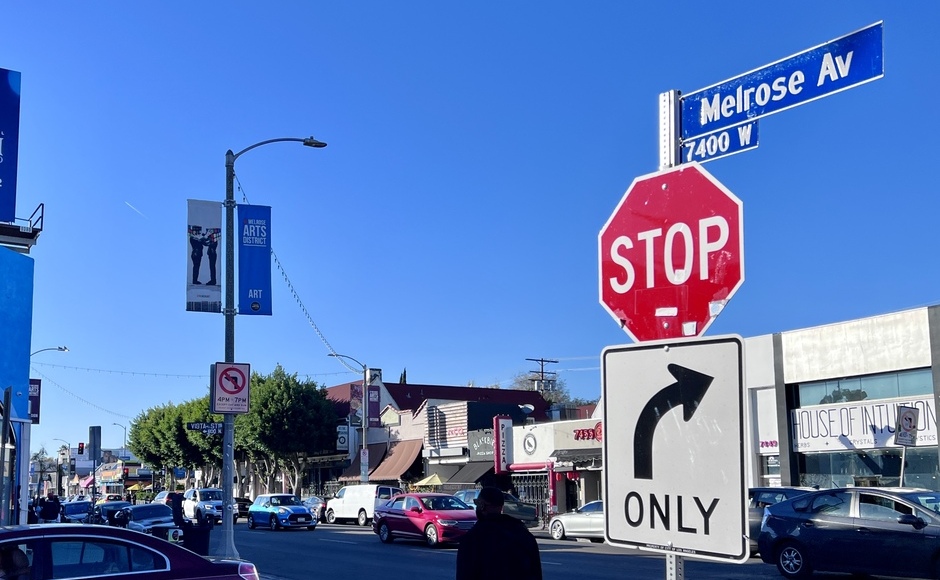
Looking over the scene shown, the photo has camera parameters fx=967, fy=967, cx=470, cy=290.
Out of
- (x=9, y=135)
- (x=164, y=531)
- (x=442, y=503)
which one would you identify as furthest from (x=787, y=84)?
(x=9, y=135)

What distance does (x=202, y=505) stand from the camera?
1708 inches

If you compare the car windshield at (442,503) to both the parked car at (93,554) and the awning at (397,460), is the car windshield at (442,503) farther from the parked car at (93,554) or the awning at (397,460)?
the awning at (397,460)

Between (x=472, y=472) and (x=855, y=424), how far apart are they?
2034 cm

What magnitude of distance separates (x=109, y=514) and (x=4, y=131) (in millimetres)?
13210

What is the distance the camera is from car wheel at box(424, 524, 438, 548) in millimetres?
27241

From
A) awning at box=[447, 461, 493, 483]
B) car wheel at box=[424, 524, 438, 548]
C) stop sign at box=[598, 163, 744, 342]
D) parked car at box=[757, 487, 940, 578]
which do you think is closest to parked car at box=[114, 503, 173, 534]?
car wheel at box=[424, 524, 438, 548]

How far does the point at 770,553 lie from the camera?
17.4 meters

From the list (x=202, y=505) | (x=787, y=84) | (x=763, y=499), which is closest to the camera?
(x=787, y=84)

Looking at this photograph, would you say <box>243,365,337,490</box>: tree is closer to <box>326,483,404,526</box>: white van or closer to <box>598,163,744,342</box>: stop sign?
<box>326,483,404,526</box>: white van

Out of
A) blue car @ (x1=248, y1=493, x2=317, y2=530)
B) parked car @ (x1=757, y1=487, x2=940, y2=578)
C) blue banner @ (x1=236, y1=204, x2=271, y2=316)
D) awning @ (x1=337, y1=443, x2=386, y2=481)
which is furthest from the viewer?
awning @ (x1=337, y1=443, x2=386, y2=481)

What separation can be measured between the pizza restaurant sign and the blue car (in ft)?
61.9

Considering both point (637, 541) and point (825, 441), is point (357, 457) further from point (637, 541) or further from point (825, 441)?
point (637, 541)

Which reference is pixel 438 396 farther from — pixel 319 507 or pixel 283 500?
pixel 283 500

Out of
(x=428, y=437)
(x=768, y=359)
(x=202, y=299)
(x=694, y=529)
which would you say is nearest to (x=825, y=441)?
(x=768, y=359)
